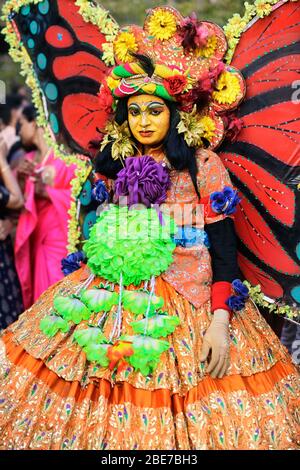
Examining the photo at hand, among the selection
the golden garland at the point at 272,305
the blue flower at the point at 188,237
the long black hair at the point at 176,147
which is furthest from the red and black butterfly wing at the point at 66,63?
the golden garland at the point at 272,305

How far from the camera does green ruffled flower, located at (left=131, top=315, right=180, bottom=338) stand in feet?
7.54

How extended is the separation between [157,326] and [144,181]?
0.59 meters

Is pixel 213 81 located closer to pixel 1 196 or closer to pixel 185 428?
pixel 185 428

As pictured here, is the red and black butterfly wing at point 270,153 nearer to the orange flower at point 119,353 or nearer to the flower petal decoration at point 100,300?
the flower petal decoration at point 100,300

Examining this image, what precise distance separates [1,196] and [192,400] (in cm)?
216

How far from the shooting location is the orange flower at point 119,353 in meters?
2.21

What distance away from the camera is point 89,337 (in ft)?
7.60

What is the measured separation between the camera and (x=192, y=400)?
2209mm

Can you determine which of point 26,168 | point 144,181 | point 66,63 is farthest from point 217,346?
point 26,168

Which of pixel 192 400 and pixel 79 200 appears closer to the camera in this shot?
pixel 192 400

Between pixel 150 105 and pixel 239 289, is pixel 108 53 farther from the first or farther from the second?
pixel 239 289

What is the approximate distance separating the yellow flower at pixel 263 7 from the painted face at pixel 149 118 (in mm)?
542

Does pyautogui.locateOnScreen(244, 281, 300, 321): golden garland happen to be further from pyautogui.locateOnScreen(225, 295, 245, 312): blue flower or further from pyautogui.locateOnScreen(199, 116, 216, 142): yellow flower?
pyautogui.locateOnScreen(199, 116, 216, 142): yellow flower
